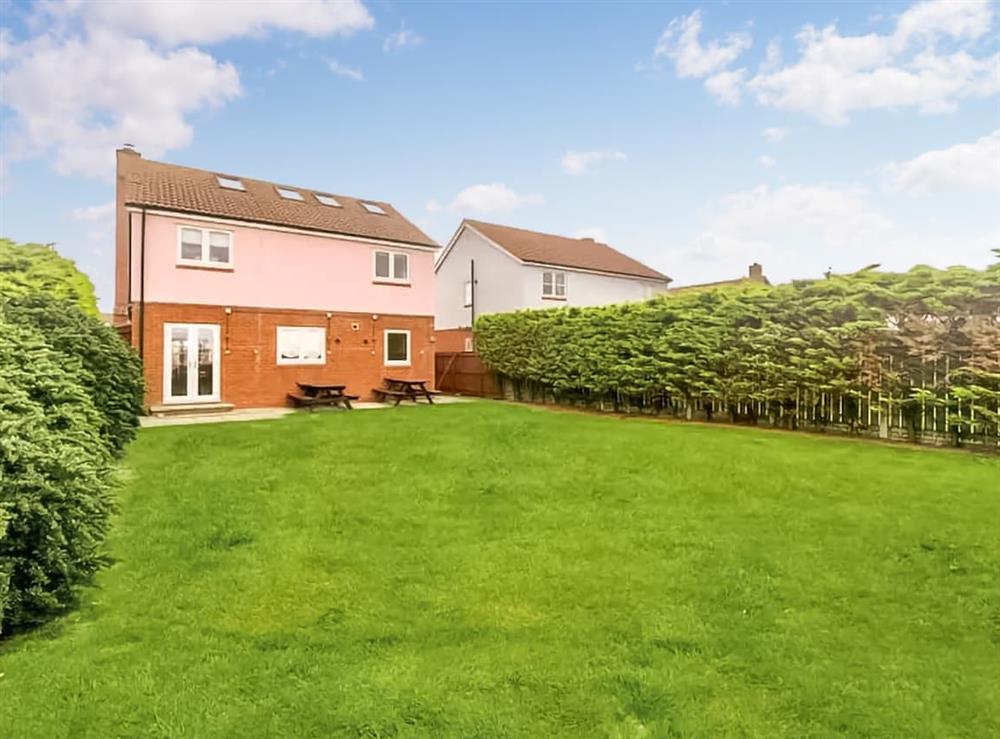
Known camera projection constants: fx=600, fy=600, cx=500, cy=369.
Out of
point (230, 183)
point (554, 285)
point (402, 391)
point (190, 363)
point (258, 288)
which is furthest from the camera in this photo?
point (554, 285)

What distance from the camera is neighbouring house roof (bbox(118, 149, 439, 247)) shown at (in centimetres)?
1719

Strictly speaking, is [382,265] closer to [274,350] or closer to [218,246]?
[274,350]

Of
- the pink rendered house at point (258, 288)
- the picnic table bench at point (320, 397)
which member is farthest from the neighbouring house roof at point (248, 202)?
the picnic table bench at point (320, 397)

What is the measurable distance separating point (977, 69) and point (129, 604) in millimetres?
14949

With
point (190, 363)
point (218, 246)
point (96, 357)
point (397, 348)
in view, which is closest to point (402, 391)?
point (397, 348)

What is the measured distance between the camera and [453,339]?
27656 millimetres

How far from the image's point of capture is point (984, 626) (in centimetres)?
397

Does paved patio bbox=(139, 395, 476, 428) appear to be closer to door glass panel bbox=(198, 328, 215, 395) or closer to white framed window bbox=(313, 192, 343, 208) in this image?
door glass panel bbox=(198, 328, 215, 395)

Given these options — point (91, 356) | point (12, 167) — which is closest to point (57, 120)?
point (12, 167)

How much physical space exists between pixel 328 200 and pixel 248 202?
12.5 feet

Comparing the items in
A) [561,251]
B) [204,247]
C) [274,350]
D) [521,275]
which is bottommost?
[274,350]

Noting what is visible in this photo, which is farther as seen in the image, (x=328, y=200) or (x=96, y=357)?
(x=328, y=200)

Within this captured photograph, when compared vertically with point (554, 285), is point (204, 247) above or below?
below

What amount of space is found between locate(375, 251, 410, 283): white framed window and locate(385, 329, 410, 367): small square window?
189 centimetres
